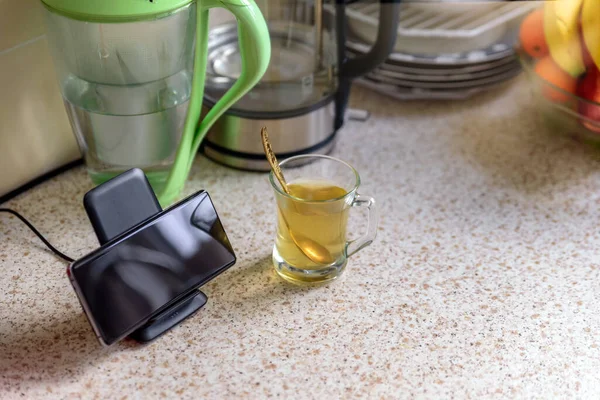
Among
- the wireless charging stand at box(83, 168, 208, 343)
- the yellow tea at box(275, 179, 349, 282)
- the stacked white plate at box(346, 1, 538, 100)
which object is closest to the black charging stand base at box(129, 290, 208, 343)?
the wireless charging stand at box(83, 168, 208, 343)

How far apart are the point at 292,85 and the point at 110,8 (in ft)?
0.98

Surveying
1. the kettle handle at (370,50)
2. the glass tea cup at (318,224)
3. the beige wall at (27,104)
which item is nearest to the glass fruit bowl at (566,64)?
the kettle handle at (370,50)

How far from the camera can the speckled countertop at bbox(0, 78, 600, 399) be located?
0.58 metres

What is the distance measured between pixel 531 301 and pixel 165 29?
18.8 inches

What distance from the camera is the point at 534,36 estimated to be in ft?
2.76

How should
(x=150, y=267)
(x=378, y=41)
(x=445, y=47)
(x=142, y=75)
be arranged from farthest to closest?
(x=445, y=47)
(x=378, y=41)
(x=142, y=75)
(x=150, y=267)

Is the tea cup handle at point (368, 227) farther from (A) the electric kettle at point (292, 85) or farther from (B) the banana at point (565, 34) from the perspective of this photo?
(B) the banana at point (565, 34)

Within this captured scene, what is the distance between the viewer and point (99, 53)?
0.66 meters

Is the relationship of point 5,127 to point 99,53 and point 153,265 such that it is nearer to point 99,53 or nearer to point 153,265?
point 99,53

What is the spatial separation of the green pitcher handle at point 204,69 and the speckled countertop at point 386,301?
79 mm

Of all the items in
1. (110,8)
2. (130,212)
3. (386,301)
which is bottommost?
(386,301)

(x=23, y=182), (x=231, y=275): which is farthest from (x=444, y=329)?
(x=23, y=182)

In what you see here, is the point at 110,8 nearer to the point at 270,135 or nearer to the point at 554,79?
the point at 270,135

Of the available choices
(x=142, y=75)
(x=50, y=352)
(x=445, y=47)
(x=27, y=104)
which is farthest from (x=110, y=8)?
(x=445, y=47)
